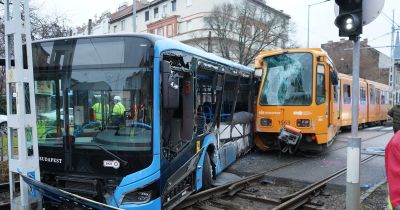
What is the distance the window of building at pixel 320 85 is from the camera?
433 inches

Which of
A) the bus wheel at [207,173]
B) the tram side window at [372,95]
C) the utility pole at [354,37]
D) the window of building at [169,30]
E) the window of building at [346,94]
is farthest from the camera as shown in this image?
the window of building at [169,30]

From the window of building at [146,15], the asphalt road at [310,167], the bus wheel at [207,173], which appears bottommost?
the asphalt road at [310,167]

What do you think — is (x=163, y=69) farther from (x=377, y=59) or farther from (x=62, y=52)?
(x=377, y=59)

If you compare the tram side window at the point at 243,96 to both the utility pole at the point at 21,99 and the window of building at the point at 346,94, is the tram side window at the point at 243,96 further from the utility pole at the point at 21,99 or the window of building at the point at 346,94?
the window of building at the point at 346,94

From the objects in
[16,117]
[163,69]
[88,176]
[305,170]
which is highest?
[163,69]

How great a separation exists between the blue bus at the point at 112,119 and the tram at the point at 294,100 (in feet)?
19.1

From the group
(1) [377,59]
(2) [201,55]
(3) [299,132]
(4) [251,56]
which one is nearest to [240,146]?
(3) [299,132]

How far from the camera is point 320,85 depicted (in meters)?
11.1

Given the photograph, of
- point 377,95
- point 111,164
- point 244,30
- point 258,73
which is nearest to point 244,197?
point 111,164

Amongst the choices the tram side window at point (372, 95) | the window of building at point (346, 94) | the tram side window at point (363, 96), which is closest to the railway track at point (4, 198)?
the window of building at point (346, 94)

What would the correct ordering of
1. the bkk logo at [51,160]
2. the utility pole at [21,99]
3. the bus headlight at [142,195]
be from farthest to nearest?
1. the bkk logo at [51,160]
2. the bus headlight at [142,195]
3. the utility pole at [21,99]

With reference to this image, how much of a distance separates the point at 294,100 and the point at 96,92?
7225 millimetres

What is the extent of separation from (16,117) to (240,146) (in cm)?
713

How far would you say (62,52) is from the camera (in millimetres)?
5504
